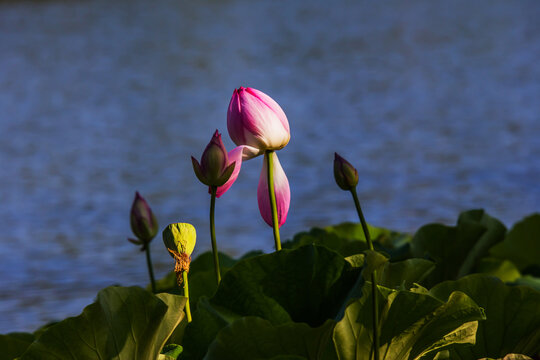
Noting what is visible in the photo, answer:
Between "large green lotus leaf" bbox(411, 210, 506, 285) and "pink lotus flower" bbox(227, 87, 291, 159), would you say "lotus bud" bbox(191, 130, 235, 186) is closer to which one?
"pink lotus flower" bbox(227, 87, 291, 159)

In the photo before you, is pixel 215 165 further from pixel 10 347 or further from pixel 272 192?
pixel 10 347

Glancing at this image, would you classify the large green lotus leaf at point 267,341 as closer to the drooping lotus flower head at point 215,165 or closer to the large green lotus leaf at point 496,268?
the drooping lotus flower head at point 215,165

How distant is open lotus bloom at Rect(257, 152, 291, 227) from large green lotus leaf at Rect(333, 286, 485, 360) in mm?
137

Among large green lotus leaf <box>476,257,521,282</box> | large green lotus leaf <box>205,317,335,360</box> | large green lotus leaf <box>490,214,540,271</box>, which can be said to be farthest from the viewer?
large green lotus leaf <box>490,214,540,271</box>

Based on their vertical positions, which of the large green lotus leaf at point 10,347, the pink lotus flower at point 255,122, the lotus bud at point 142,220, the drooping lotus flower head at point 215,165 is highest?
the pink lotus flower at point 255,122

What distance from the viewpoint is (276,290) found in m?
0.55

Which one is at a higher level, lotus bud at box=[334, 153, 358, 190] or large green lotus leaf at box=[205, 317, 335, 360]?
lotus bud at box=[334, 153, 358, 190]

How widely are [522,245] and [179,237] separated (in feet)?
2.37

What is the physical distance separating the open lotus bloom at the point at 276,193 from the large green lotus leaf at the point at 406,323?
0.45ft

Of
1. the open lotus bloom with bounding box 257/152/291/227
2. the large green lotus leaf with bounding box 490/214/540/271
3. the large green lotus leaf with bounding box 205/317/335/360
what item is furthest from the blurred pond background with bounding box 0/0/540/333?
the large green lotus leaf with bounding box 205/317/335/360

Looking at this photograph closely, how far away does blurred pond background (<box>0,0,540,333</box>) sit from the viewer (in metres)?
2.93

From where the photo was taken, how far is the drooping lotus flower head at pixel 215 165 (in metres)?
0.58

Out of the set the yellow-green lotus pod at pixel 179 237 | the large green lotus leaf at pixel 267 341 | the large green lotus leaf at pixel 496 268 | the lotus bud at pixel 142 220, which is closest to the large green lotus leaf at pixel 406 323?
the large green lotus leaf at pixel 267 341

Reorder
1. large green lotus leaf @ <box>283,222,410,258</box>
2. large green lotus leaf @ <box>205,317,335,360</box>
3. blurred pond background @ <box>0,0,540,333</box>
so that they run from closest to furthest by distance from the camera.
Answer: large green lotus leaf @ <box>205,317,335,360</box>, large green lotus leaf @ <box>283,222,410,258</box>, blurred pond background @ <box>0,0,540,333</box>
